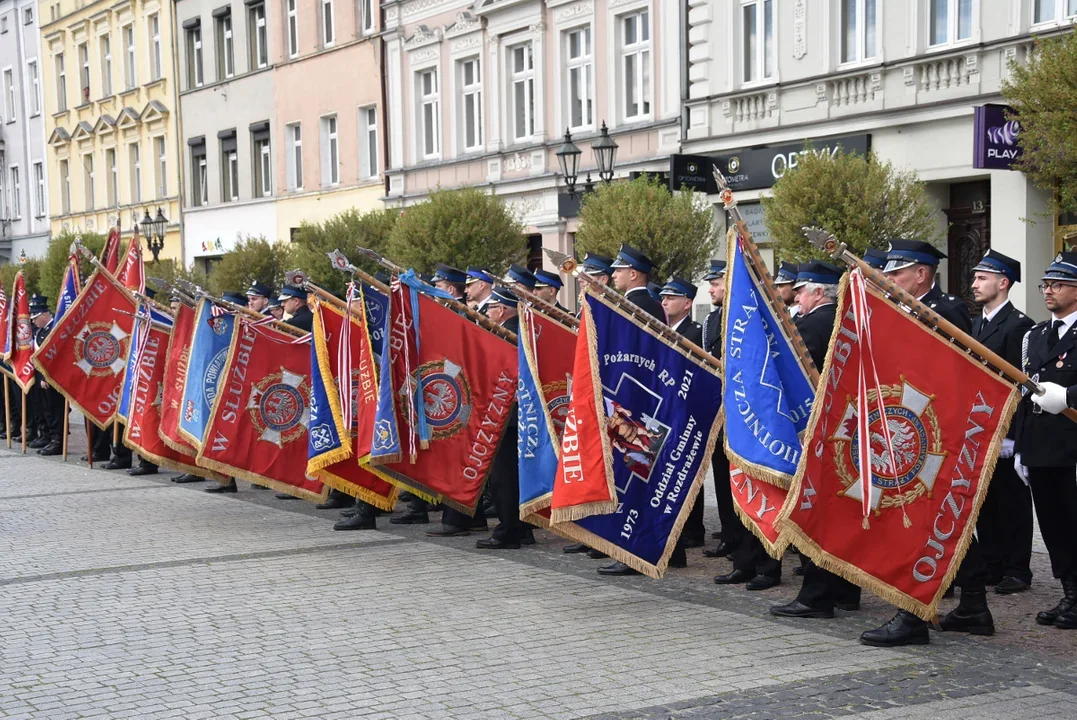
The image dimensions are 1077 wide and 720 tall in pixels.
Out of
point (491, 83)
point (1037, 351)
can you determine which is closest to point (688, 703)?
point (1037, 351)

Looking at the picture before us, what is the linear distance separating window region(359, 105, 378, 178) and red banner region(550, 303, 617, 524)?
900 inches

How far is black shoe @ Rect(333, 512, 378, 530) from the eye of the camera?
10.9 m

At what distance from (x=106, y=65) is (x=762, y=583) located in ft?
128

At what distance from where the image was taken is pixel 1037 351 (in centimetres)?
721

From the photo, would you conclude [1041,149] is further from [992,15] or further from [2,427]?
[2,427]

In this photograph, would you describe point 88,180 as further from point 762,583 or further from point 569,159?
point 762,583

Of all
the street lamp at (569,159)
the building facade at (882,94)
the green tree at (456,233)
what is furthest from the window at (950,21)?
the green tree at (456,233)

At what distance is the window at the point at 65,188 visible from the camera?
4672 cm

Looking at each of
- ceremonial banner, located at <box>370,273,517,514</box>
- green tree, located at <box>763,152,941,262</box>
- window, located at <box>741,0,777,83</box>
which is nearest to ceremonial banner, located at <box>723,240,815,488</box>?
ceremonial banner, located at <box>370,273,517,514</box>

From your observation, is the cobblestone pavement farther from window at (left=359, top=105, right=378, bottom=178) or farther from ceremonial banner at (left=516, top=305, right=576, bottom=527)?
window at (left=359, top=105, right=378, bottom=178)

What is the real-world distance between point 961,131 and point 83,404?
35.2 ft

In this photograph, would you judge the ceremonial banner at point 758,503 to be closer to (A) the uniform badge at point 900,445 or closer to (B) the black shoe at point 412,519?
(A) the uniform badge at point 900,445

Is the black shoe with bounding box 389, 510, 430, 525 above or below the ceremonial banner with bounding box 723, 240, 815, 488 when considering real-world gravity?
below

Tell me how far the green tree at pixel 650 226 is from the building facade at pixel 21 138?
36003 millimetres
